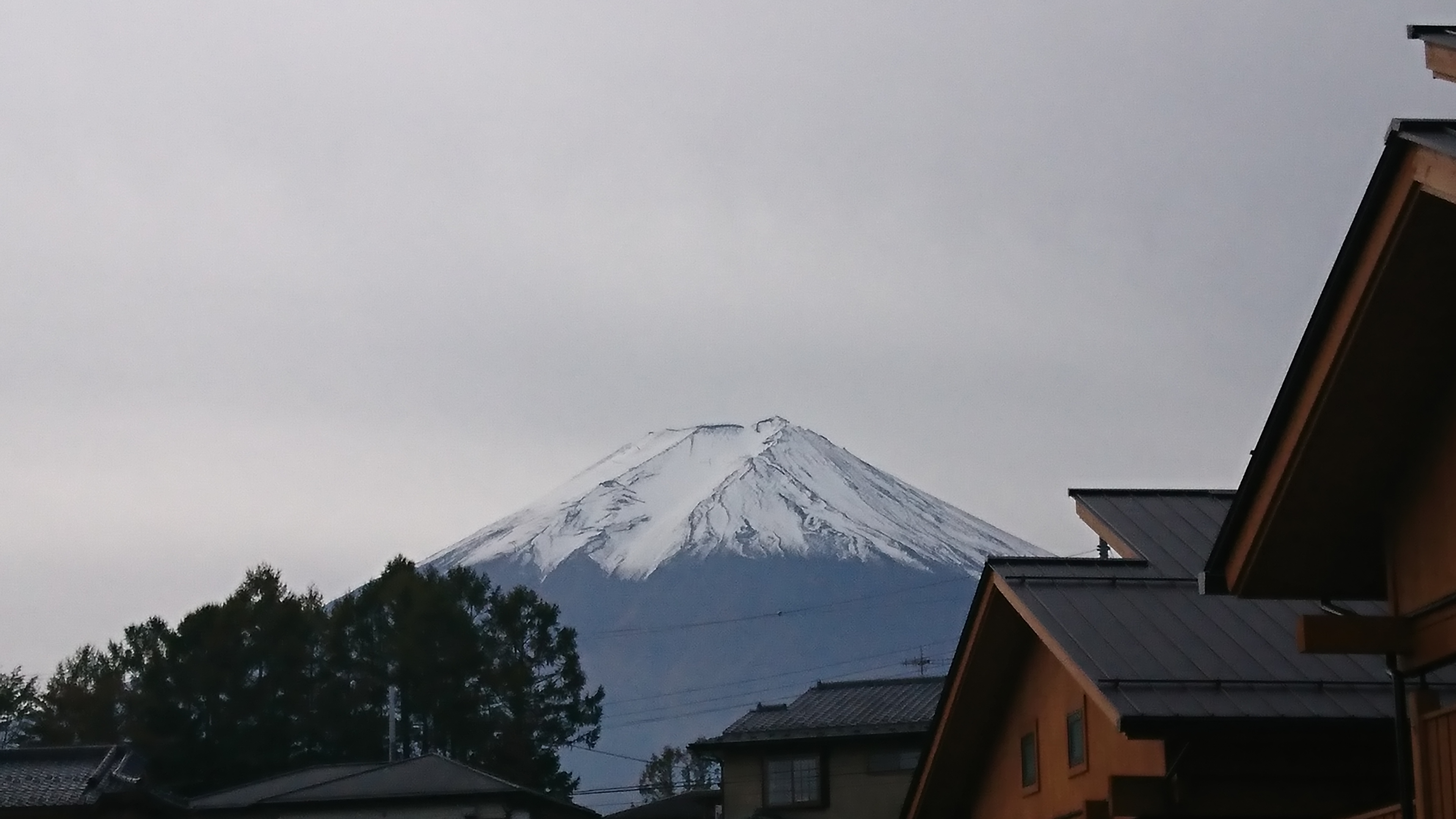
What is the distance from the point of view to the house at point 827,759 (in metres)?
38.5

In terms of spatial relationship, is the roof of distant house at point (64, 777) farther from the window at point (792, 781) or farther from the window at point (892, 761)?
the window at point (892, 761)

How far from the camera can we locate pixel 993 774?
53.7 ft

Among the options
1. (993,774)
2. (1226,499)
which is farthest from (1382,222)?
(993,774)

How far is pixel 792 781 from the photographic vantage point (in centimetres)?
3953

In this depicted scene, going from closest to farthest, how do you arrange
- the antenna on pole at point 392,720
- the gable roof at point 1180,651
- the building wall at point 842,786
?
the gable roof at point 1180,651
the building wall at point 842,786
the antenna on pole at point 392,720

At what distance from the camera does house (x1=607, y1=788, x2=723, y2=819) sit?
48188mm

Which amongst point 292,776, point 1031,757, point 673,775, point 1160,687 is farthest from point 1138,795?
point 673,775

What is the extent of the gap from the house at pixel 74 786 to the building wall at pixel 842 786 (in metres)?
15.4

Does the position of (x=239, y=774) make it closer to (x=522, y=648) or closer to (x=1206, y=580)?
(x=522, y=648)

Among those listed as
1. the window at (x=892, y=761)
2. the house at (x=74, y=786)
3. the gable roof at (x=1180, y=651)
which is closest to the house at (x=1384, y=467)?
the gable roof at (x=1180, y=651)

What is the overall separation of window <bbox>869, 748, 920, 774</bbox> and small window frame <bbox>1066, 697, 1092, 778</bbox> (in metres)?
25.2

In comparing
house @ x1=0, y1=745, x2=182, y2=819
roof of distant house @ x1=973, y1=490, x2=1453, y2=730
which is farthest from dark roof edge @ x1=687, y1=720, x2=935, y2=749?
roof of distant house @ x1=973, y1=490, x2=1453, y2=730

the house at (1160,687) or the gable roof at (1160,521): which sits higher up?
the gable roof at (1160,521)

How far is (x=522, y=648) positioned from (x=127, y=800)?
28697 mm
